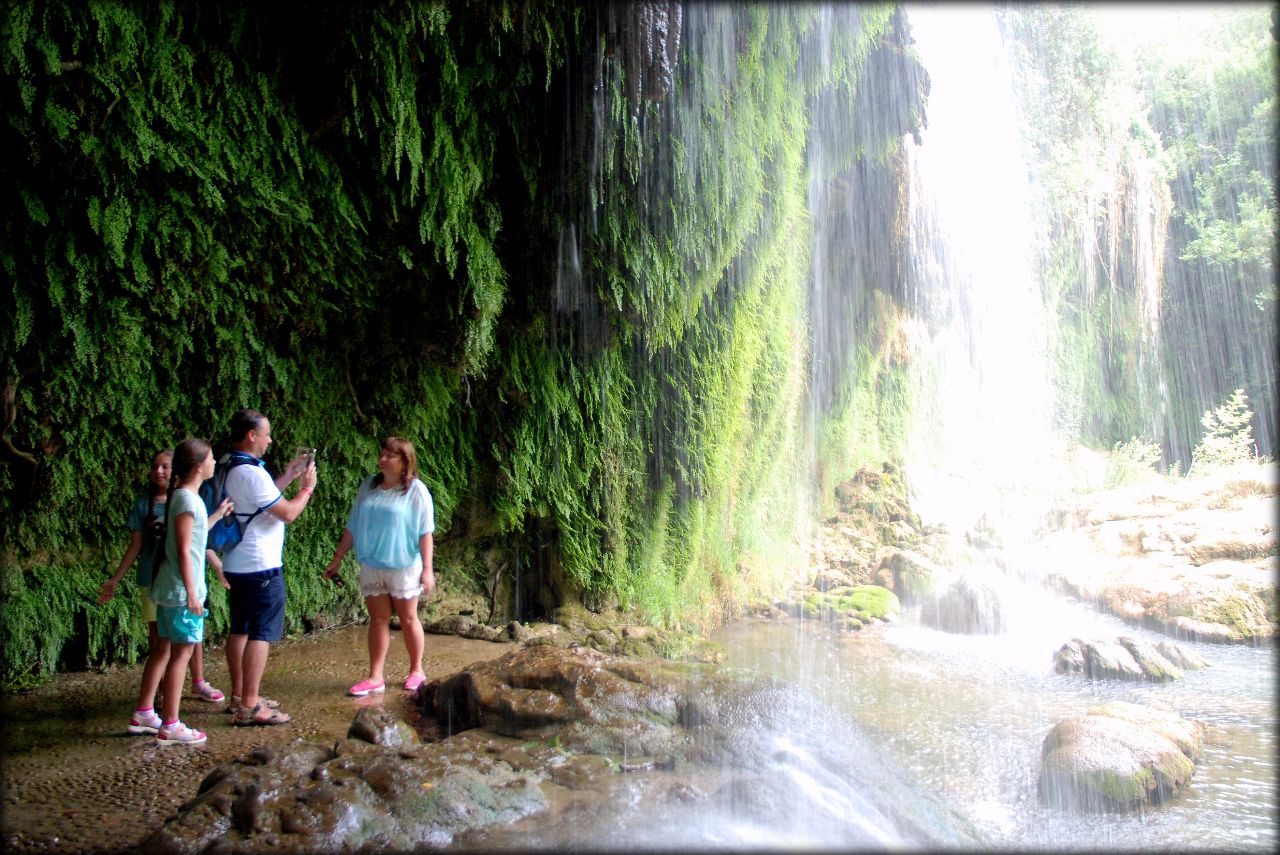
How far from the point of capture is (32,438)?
472 cm

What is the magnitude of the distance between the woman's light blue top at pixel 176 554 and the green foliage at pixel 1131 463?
19219 mm

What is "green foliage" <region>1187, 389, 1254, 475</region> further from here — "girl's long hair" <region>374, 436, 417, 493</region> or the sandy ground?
"girl's long hair" <region>374, 436, 417, 493</region>

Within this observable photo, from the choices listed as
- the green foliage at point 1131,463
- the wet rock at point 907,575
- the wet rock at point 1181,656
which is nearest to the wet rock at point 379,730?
the wet rock at point 1181,656

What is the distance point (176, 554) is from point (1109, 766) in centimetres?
537

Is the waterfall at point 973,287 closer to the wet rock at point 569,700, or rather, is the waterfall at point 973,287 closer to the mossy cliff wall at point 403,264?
the mossy cliff wall at point 403,264

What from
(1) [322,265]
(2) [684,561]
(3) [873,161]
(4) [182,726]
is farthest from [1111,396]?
(4) [182,726]

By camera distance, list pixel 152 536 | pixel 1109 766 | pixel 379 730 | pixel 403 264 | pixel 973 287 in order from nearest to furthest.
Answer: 1. pixel 379 730
2. pixel 152 536
3. pixel 1109 766
4. pixel 403 264
5. pixel 973 287

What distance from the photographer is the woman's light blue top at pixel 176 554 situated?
12.0 ft

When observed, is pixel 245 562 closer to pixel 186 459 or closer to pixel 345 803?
pixel 186 459

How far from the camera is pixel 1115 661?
25.9 feet

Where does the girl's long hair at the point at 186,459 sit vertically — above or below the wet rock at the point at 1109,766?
above

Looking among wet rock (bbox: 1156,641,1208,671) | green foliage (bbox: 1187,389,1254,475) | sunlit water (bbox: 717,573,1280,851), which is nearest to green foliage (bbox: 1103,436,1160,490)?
green foliage (bbox: 1187,389,1254,475)

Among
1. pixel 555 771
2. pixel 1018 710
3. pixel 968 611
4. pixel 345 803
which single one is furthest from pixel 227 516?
pixel 968 611

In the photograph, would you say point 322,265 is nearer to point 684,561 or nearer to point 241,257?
point 241,257
